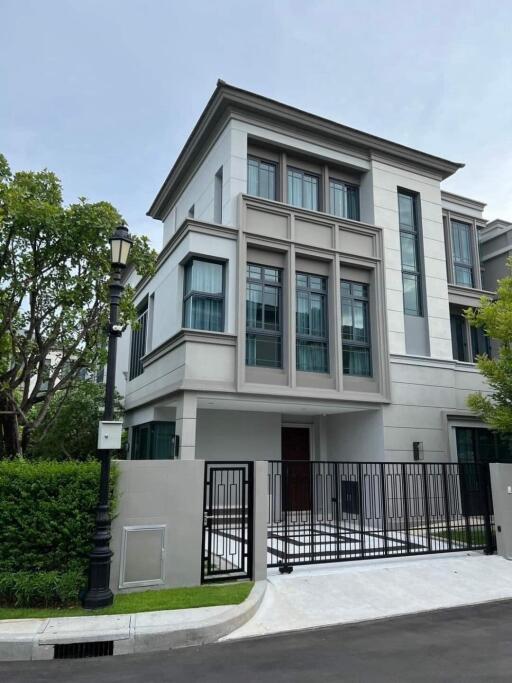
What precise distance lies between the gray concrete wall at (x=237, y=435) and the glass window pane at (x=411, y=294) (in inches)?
219

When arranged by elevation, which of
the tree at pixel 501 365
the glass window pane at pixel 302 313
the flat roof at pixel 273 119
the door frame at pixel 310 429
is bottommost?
the door frame at pixel 310 429

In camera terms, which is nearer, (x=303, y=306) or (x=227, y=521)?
(x=227, y=521)

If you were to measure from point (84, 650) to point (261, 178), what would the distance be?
13307 mm

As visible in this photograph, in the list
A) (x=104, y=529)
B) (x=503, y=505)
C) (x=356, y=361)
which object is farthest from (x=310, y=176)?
(x=104, y=529)

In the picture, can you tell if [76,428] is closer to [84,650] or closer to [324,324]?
[324,324]

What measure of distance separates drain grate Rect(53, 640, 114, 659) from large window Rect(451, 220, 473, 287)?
16952 mm

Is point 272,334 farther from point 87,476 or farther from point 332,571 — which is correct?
point 87,476

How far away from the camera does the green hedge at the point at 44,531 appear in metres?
6.50

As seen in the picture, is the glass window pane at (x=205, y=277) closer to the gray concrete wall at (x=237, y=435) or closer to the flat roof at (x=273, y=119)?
the gray concrete wall at (x=237, y=435)

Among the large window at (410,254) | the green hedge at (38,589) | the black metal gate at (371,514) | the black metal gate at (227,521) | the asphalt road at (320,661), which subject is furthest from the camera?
the large window at (410,254)

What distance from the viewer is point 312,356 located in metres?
14.7

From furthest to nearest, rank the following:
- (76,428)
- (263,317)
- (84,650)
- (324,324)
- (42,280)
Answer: (76,428)
(324,324)
(263,317)
(42,280)
(84,650)

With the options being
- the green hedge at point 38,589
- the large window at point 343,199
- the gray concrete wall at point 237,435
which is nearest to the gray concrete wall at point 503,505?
the gray concrete wall at point 237,435

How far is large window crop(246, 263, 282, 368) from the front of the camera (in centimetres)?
1384
